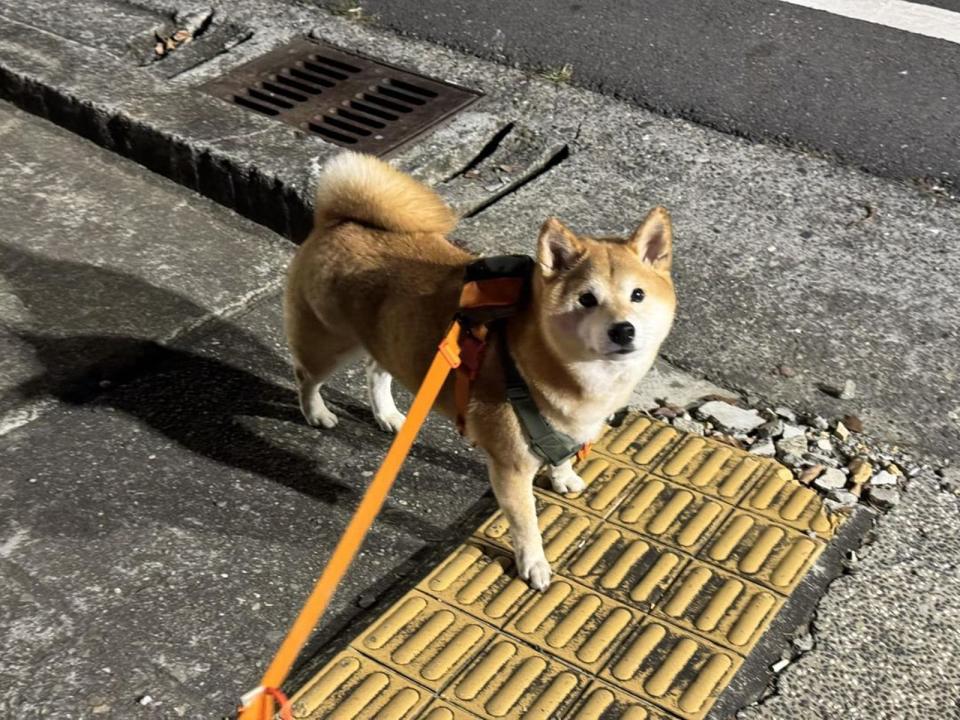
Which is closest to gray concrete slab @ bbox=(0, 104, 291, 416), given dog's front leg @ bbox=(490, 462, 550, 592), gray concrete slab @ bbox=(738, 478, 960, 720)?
dog's front leg @ bbox=(490, 462, 550, 592)

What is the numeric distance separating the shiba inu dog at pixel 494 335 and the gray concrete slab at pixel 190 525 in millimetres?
222

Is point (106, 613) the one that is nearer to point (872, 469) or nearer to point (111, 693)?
point (111, 693)

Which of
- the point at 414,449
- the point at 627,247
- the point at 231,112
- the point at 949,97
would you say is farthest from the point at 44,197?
the point at 949,97

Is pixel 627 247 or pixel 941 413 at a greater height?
pixel 627 247

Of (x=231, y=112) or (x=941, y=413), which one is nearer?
(x=941, y=413)

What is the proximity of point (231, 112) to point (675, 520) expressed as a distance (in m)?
2.62

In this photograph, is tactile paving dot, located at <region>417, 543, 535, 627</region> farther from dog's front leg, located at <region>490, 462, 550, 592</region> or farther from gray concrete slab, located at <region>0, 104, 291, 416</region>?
gray concrete slab, located at <region>0, 104, 291, 416</region>

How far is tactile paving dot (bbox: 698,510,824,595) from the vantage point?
2869mm

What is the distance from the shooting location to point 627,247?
8.53 ft

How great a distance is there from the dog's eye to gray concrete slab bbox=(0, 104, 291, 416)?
1694 mm

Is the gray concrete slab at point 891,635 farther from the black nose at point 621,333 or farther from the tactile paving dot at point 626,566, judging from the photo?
the black nose at point 621,333

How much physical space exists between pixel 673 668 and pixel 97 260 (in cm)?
250

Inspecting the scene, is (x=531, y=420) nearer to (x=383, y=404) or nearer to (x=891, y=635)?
(x=383, y=404)

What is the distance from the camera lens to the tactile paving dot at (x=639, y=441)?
3252 millimetres
